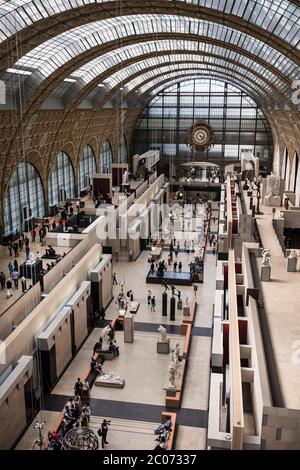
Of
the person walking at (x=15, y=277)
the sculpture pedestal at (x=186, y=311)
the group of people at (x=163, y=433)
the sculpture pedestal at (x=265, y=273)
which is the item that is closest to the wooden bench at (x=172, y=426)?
the group of people at (x=163, y=433)

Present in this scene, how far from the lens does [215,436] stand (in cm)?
1367

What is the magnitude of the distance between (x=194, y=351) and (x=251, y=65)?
2644 cm

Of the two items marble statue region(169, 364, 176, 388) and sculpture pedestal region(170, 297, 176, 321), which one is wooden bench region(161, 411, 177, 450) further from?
sculpture pedestal region(170, 297, 176, 321)

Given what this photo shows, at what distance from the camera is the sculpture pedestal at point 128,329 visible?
23594mm

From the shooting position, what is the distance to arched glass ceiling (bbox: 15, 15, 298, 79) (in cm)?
3009

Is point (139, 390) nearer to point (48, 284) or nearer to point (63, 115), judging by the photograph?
point (48, 284)

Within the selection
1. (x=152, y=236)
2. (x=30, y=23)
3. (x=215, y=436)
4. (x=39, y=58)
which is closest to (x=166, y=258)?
(x=152, y=236)

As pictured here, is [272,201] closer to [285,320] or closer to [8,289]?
[285,320]

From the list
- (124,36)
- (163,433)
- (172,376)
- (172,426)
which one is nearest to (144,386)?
(172,376)

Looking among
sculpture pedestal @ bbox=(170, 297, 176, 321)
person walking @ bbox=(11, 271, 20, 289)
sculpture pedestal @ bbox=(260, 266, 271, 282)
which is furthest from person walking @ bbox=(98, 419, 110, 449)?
sculpture pedestal @ bbox=(170, 297, 176, 321)

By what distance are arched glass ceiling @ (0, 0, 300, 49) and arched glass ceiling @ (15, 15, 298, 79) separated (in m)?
6.08

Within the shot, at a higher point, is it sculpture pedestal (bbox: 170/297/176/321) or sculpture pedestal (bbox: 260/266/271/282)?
sculpture pedestal (bbox: 260/266/271/282)

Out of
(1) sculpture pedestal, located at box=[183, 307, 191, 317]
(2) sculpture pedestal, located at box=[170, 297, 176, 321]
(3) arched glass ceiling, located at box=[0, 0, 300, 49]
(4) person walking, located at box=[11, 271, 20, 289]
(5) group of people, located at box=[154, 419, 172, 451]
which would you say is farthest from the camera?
(1) sculpture pedestal, located at box=[183, 307, 191, 317]
